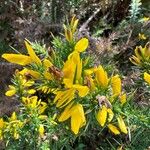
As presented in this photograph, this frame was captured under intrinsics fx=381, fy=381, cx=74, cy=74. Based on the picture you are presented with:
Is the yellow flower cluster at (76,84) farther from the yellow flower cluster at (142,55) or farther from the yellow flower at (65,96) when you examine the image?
the yellow flower cluster at (142,55)

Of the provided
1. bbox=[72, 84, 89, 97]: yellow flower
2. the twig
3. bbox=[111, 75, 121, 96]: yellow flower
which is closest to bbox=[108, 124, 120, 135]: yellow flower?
bbox=[111, 75, 121, 96]: yellow flower

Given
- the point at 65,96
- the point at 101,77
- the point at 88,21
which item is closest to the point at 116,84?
the point at 101,77

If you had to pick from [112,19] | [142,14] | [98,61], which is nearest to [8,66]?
[98,61]

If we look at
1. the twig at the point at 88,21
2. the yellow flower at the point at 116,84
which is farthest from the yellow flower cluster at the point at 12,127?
the twig at the point at 88,21

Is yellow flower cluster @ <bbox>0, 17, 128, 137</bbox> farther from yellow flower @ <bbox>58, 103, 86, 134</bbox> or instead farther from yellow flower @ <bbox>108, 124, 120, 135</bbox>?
yellow flower @ <bbox>108, 124, 120, 135</bbox>

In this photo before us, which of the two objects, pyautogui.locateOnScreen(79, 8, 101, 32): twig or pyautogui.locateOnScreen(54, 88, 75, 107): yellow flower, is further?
pyautogui.locateOnScreen(79, 8, 101, 32): twig

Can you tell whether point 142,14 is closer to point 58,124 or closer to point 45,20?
point 45,20

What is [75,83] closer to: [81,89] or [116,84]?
[81,89]

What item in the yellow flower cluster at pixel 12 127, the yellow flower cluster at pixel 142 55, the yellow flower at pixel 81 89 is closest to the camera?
the yellow flower at pixel 81 89
